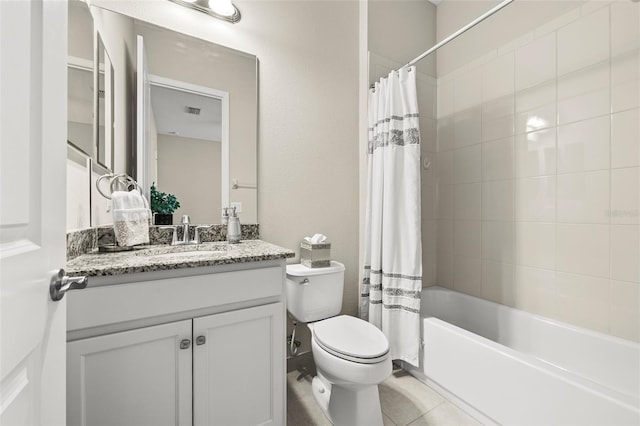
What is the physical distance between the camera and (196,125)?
157 centimetres

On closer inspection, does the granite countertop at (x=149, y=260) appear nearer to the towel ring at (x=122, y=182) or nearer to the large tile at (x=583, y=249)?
the towel ring at (x=122, y=182)

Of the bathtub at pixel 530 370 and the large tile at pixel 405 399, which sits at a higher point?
the bathtub at pixel 530 370

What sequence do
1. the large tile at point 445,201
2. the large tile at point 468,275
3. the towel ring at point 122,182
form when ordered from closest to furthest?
the towel ring at point 122,182, the large tile at point 468,275, the large tile at point 445,201

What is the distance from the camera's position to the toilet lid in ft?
4.00

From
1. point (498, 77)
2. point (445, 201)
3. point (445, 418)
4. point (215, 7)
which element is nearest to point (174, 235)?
point (215, 7)

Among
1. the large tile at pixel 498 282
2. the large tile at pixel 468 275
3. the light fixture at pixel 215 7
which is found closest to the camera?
the light fixture at pixel 215 7

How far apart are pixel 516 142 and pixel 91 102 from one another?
237 centimetres

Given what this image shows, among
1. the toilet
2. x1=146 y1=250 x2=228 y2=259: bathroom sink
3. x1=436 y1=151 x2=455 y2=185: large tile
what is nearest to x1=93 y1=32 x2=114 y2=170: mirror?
x1=146 y1=250 x2=228 y2=259: bathroom sink

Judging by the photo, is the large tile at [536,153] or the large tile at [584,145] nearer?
the large tile at [584,145]

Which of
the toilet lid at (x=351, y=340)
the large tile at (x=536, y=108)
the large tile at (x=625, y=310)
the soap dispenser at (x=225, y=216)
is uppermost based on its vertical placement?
the large tile at (x=536, y=108)

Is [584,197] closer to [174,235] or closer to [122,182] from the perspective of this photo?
[174,235]

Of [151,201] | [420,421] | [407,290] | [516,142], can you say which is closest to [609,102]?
[516,142]

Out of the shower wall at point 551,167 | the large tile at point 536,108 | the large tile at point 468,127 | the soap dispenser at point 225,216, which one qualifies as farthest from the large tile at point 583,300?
the soap dispenser at point 225,216

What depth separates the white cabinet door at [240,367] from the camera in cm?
103
